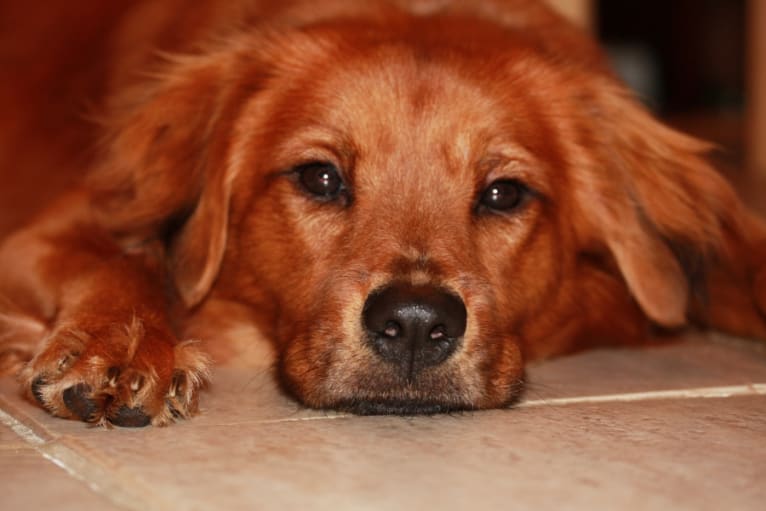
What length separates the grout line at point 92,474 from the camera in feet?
5.66

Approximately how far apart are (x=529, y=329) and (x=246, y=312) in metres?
0.66

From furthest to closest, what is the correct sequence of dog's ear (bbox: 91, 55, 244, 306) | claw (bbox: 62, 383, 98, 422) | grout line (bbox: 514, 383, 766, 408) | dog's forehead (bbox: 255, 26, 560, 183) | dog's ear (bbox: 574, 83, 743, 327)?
dog's ear (bbox: 574, 83, 743, 327) → dog's ear (bbox: 91, 55, 244, 306) → dog's forehead (bbox: 255, 26, 560, 183) → grout line (bbox: 514, 383, 766, 408) → claw (bbox: 62, 383, 98, 422)

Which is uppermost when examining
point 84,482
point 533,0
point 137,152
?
point 533,0

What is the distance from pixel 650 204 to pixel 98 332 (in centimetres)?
142

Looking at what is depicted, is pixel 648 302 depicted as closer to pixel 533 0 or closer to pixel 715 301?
pixel 715 301

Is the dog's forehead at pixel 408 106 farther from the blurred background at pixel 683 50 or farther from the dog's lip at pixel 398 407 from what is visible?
the blurred background at pixel 683 50

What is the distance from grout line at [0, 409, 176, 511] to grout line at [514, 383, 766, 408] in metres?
0.88

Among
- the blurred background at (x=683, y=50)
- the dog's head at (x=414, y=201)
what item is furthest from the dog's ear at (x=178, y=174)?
the blurred background at (x=683, y=50)

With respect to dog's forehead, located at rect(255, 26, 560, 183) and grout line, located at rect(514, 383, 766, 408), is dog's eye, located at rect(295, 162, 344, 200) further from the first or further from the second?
grout line, located at rect(514, 383, 766, 408)

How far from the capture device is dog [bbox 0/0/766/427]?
7.52 ft

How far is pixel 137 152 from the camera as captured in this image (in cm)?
306

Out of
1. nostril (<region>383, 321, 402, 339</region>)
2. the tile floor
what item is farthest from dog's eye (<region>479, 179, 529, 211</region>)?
nostril (<region>383, 321, 402, 339</region>)

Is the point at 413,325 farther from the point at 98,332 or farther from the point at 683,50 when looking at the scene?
the point at 683,50

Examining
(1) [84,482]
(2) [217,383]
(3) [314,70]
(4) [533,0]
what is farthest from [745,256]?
(1) [84,482]
